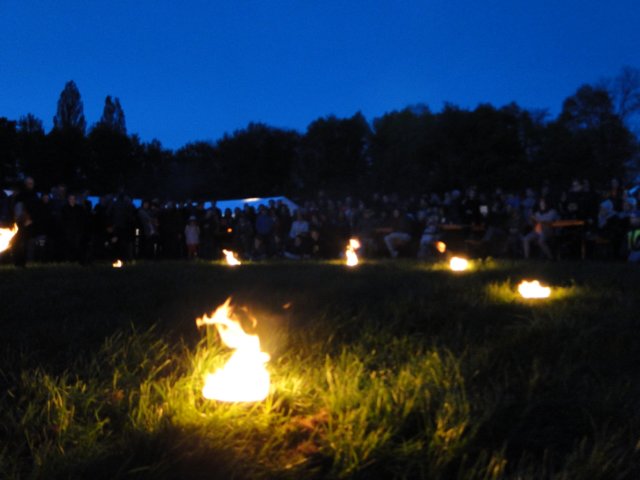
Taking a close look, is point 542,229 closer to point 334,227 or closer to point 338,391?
point 334,227

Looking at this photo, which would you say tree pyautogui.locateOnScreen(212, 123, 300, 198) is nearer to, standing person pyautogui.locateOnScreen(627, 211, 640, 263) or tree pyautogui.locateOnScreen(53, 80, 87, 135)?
tree pyautogui.locateOnScreen(53, 80, 87, 135)

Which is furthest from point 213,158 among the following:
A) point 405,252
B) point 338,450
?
point 338,450

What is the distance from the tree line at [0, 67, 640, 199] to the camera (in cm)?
3619

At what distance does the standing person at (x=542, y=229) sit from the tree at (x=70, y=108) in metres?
62.0

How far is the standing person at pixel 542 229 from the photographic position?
15656mm

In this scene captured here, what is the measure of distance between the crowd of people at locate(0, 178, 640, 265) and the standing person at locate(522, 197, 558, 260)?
0.08ft

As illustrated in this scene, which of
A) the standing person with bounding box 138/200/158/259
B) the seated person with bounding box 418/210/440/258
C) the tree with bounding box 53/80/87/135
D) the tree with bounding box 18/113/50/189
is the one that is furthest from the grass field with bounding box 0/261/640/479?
the tree with bounding box 53/80/87/135

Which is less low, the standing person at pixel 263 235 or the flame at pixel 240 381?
the standing person at pixel 263 235

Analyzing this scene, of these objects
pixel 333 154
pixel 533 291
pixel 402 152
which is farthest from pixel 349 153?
pixel 533 291

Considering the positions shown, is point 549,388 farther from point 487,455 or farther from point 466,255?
point 466,255

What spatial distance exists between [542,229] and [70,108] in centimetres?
6415

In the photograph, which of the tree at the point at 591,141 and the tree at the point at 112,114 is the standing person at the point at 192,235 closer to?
the tree at the point at 591,141

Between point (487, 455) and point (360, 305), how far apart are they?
4.02m

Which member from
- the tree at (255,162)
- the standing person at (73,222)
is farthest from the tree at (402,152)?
the standing person at (73,222)
